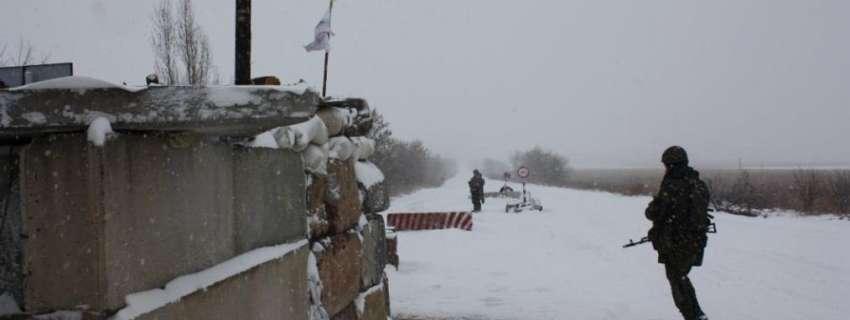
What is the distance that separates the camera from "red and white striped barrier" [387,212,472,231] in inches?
509

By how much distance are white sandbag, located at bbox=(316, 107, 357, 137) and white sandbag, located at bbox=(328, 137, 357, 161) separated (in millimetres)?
41

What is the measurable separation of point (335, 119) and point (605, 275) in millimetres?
5819

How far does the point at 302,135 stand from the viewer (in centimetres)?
223

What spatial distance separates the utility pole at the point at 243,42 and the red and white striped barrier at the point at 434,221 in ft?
34.7

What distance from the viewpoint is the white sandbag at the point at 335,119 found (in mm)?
2717

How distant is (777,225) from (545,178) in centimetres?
6213

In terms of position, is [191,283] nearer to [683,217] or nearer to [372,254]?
[372,254]

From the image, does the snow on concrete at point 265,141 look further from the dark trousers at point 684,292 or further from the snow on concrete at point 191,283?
the dark trousers at point 684,292

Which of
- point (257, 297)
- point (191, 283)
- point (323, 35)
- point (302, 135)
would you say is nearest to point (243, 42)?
point (302, 135)

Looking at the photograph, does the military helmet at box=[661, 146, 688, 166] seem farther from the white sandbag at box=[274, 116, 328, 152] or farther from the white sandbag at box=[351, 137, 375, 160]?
the white sandbag at box=[274, 116, 328, 152]

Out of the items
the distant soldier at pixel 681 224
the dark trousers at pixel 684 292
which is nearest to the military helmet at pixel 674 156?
the distant soldier at pixel 681 224

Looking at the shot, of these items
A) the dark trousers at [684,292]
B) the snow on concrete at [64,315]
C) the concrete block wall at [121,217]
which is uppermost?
the concrete block wall at [121,217]

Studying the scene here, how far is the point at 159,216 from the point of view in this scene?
4.20ft

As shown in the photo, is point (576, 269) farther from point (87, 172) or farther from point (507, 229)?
point (87, 172)
